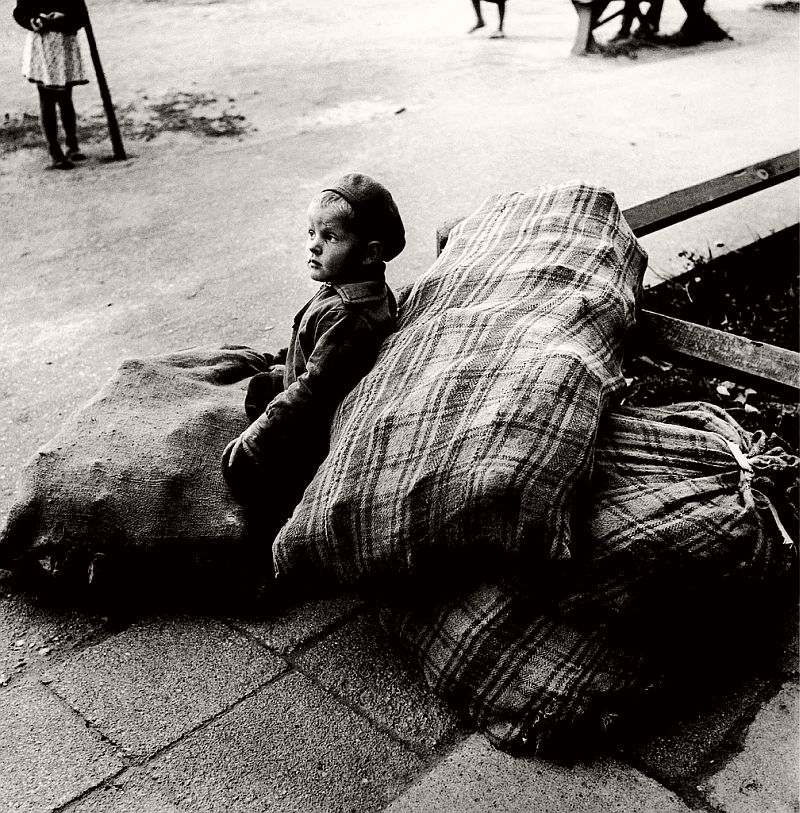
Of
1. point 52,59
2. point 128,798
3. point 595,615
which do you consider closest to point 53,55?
point 52,59

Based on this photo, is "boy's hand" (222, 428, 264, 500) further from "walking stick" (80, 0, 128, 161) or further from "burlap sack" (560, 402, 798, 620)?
"walking stick" (80, 0, 128, 161)

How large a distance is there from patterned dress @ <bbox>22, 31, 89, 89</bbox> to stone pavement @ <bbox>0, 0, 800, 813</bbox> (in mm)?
598

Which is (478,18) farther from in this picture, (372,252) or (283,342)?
(372,252)

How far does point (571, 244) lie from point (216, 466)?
1112 mm

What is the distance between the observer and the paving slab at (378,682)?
84.5 inches

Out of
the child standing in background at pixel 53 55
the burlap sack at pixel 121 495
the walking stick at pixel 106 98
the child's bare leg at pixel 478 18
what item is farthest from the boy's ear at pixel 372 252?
the child's bare leg at pixel 478 18

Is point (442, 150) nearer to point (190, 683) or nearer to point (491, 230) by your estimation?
point (491, 230)

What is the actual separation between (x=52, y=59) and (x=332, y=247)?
514 cm

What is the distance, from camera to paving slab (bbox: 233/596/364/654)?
7.92 ft

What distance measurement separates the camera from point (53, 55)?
648 cm

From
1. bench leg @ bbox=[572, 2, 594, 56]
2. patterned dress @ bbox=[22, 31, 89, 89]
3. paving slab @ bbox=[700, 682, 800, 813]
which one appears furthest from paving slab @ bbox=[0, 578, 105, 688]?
bench leg @ bbox=[572, 2, 594, 56]

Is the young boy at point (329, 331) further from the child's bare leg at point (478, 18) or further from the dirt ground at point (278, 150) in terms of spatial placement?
the child's bare leg at point (478, 18)

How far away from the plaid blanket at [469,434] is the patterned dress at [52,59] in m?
5.04

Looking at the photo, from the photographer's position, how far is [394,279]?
469cm
